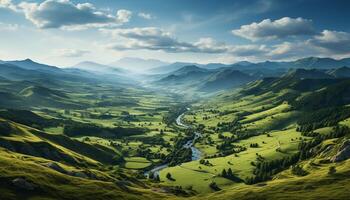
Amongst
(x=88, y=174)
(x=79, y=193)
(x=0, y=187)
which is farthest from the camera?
(x=88, y=174)

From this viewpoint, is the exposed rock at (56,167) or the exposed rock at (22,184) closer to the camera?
the exposed rock at (22,184)

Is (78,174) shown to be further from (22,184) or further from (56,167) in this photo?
(22,184)

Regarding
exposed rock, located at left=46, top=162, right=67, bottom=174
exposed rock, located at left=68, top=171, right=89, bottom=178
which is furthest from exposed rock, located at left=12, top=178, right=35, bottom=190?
exposed rock, located at left=68, top=171, right=89, bottom=178

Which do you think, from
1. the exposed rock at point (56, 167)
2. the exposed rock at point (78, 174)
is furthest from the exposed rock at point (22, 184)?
the exposed rock at point (78, 174)

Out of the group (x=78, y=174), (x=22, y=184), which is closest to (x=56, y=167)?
(x=78, y=174)

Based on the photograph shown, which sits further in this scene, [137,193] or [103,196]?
[137,193]

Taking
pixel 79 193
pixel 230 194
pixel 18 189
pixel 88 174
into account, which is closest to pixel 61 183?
pixel 79 193

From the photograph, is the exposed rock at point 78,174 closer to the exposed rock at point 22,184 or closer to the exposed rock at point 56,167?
the exposed rock at point 56,167

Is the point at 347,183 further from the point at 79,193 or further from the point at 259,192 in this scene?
the point at 79,193
